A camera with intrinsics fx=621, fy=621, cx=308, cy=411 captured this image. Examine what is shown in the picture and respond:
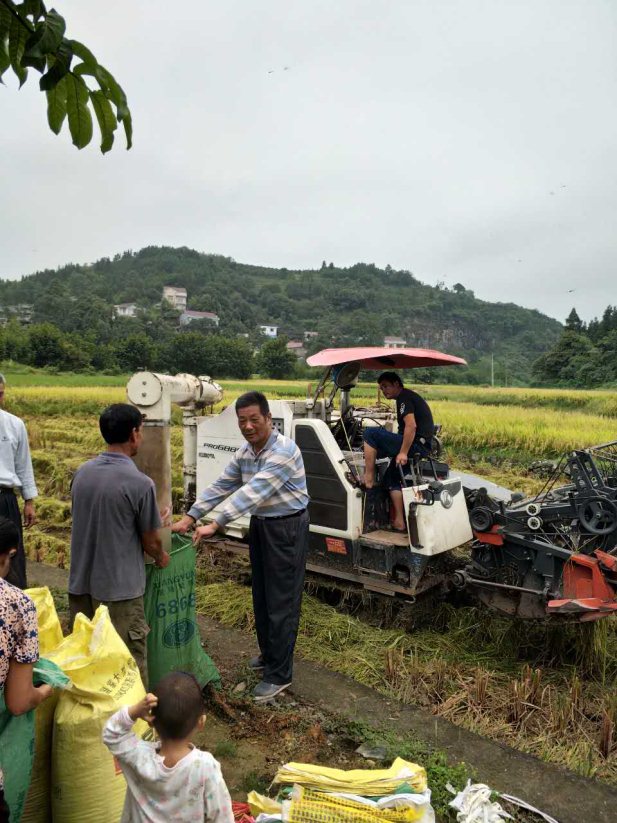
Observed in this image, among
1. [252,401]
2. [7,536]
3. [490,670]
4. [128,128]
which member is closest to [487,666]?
[490,670]

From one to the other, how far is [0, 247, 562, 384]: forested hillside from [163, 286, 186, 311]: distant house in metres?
1.83

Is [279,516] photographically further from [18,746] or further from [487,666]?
[487,666]

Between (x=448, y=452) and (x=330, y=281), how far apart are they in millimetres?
102432

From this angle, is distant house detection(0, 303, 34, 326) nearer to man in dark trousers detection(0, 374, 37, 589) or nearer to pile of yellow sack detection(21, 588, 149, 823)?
man in dark trousers detection(0, 374, 37, 589)

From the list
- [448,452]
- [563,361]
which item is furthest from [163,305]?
[448,452]

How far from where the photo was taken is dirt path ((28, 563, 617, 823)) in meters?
3.05

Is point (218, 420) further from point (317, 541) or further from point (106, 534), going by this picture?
point (106, 534)

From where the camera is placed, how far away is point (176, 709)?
1796 millimetres

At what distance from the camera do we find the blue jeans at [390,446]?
5.43 metres

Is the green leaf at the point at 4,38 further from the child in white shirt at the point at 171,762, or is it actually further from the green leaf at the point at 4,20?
the child in white shirt at the point at 171,762

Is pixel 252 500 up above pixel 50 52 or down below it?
below

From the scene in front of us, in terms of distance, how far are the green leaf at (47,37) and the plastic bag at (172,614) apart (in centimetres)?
266

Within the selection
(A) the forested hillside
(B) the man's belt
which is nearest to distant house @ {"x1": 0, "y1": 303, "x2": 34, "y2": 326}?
(A) the forested hillside

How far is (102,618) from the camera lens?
2533mm
